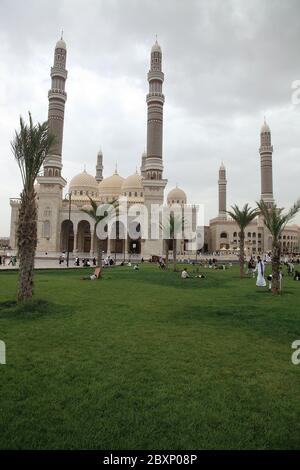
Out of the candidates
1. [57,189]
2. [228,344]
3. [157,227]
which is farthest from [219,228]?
[228,344]

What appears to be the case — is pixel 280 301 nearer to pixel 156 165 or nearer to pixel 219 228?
pixel 156 165

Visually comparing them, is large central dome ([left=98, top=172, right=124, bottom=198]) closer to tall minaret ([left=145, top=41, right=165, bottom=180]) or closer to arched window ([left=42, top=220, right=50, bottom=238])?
tall minaret ([left=145, top=41, right=165, bottom=180])

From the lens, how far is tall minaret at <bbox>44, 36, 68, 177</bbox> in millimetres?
54000

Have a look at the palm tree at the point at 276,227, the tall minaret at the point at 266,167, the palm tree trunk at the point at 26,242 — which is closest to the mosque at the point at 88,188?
the tall minaret at the point at 266,167

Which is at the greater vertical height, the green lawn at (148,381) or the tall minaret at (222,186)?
the tall minaret at (222,186)

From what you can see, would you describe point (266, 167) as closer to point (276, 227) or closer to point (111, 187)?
point (111, 187)

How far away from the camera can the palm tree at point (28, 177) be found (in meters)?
10.5

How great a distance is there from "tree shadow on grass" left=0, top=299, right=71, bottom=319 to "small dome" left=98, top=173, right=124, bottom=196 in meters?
58.0

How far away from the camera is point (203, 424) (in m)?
3.53

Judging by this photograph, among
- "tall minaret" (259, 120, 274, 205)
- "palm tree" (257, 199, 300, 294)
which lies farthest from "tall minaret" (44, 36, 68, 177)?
"palm tree" (257, 199, 300, 294)

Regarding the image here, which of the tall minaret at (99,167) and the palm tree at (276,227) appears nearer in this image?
the palm tree at (276,227)

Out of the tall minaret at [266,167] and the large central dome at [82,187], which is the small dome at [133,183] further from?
the tall minaret at [266,167]

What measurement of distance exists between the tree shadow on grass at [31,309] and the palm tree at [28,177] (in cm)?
74

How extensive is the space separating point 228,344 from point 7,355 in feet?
12.7
